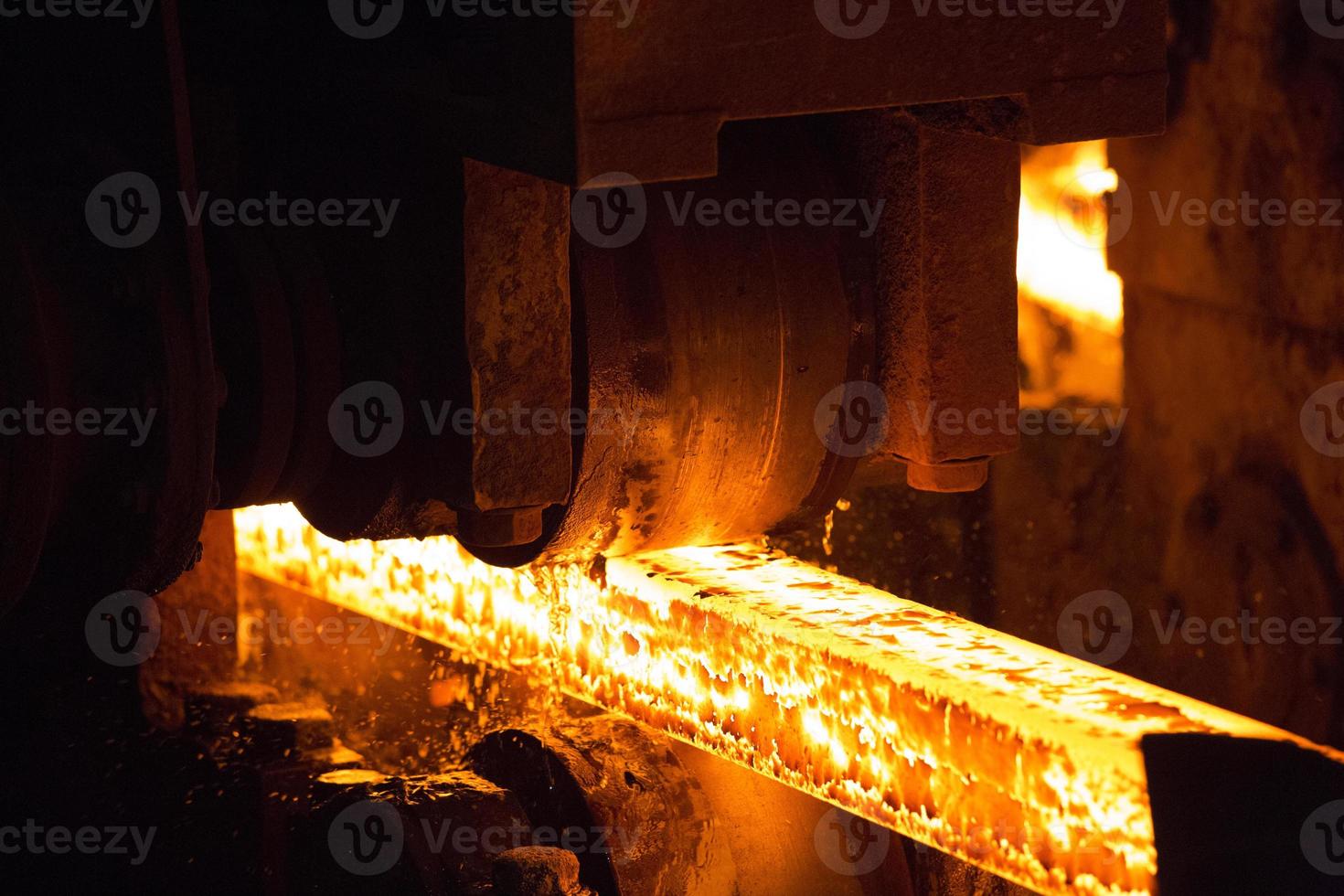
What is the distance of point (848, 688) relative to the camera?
171cm

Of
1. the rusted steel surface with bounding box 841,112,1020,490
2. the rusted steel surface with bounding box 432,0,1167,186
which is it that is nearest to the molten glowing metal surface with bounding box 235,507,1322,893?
the rusted steel surface with bounding box 841,112,1020,490

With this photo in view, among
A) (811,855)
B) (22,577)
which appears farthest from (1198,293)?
(22,577)

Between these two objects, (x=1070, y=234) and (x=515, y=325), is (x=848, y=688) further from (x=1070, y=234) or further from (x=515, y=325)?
(x=1070, y=234)

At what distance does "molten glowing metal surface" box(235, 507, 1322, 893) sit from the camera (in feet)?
4.68

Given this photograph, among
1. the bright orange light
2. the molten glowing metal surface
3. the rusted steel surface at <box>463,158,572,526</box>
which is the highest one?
the bright orange light

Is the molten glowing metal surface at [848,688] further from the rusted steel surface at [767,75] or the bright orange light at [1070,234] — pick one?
the bright orange light at [1070,234]

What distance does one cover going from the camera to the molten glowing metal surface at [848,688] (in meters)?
1.43

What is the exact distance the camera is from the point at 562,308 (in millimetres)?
1802

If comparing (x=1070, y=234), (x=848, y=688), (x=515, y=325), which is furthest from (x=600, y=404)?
(x=1070, y=234)

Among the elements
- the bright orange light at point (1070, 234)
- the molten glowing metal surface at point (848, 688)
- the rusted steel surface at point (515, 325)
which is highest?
the bright orange light at point (1070, 234)

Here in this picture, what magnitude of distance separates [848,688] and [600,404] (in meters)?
0.47

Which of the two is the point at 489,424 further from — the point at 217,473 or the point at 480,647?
the point at 480,647

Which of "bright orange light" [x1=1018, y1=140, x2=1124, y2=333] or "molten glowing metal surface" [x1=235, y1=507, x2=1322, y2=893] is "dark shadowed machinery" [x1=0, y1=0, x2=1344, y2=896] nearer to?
"molten glowing metal surface" [x1=235, y1=507, x2=1322, y2=893]

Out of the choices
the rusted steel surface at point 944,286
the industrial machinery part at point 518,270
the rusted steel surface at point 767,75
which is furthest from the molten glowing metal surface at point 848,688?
the rusted steel surface at point 767,75
